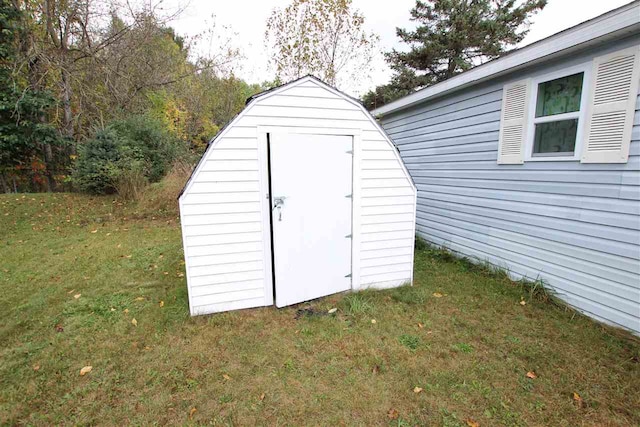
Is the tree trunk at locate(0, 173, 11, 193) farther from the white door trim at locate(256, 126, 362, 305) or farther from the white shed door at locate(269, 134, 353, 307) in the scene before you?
the white shed door at locate(269, 134, 353, 307)

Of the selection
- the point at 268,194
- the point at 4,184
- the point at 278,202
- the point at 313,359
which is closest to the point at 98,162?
the point at 4,184

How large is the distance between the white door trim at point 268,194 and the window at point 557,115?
2422mm

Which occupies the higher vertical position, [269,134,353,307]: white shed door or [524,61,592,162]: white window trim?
[524,61,592,162]: white window trim

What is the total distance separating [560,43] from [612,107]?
3.04 ft

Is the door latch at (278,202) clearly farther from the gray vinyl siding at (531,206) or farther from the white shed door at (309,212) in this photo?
the gray vinyl siding at (531,206)

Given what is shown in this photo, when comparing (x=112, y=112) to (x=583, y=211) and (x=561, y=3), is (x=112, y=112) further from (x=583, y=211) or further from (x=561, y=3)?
(x=561, y=3)

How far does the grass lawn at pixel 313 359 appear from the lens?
218 cm

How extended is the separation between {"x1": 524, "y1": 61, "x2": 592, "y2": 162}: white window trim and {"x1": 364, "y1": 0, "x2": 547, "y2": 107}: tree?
37.1 ft

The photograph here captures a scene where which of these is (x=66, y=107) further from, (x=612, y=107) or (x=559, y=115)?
(x=612, y=107)

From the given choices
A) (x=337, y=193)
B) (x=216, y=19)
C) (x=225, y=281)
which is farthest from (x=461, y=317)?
(x=216, y=19)

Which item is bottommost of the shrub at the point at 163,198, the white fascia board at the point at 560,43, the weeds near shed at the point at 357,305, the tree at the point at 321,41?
the weeds near shed at the point at 357,305

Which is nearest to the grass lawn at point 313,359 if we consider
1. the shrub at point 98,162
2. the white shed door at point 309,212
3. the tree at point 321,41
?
the white shed door at point 309,212

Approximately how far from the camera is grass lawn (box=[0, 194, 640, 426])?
2.18m

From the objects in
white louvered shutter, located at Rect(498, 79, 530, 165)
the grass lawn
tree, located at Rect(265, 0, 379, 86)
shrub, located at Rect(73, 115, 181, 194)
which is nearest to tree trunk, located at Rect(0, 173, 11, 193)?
shrub, located at Rect(73, 115, 181, 194)
